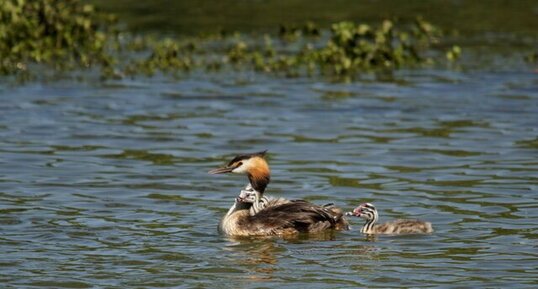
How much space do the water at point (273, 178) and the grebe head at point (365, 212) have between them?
22 centimetres

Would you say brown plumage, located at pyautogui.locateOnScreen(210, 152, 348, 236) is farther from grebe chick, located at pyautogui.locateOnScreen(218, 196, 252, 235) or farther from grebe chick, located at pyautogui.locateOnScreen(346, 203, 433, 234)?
grebe chick, located at pyautogui.locateOnScreen(346, 203, 433, 234)

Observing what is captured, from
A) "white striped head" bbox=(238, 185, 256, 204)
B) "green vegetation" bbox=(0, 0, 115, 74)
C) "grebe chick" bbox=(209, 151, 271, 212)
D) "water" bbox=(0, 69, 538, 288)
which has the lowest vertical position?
"water" bbox=(0, 69, 538, 288)

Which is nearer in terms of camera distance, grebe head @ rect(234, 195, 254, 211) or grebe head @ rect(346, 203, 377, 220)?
grebe head @ rect(346, 203, 377, 220)

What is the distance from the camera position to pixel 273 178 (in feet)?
57.8

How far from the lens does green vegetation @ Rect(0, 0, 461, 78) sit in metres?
26.2

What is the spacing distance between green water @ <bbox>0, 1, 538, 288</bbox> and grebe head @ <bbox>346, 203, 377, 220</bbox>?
24 centimetres

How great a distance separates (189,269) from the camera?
12594 millimetres

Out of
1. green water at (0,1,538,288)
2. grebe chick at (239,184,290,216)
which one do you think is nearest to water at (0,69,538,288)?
green water at (0,1,538,288)

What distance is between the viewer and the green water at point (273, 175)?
1263 centimetres

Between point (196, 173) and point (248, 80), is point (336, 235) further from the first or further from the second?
point (248, 80)

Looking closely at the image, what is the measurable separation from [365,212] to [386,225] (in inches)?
11.4

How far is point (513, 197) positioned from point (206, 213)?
3503 millimetres

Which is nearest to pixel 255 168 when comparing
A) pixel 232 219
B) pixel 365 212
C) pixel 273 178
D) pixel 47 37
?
pixel 232 219

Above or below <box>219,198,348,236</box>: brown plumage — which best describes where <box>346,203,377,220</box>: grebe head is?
above
